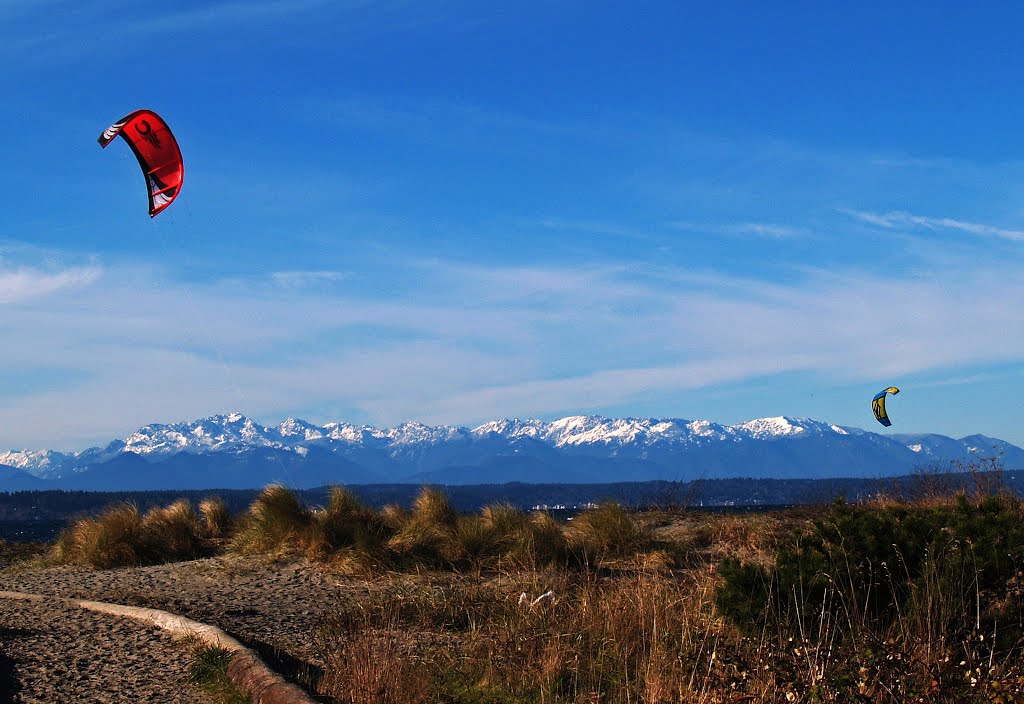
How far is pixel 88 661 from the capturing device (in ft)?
28.6

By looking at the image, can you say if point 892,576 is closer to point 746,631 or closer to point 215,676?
point 746,631

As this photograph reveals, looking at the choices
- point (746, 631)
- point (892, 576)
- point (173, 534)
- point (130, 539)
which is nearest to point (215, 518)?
point (173, 534)

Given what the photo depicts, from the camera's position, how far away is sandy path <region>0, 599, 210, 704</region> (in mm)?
7621

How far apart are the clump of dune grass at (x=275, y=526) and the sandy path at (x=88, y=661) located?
3884mm

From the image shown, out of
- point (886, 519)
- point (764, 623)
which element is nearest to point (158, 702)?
point (764, 623)

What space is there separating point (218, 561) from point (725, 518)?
27.3 ft

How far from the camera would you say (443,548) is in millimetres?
14219

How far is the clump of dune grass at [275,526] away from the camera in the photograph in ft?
48.4

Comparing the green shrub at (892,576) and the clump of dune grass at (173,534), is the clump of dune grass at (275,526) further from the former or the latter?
the green shrub at (892,576)

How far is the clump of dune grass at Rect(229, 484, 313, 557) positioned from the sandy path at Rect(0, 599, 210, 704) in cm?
388

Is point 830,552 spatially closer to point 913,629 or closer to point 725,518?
point 913,629

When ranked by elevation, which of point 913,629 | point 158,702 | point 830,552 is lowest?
point 158,702

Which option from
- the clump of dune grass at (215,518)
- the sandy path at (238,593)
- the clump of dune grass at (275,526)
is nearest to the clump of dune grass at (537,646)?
the sandy path at (238,593)

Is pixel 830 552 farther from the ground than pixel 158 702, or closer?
farther from the ground
